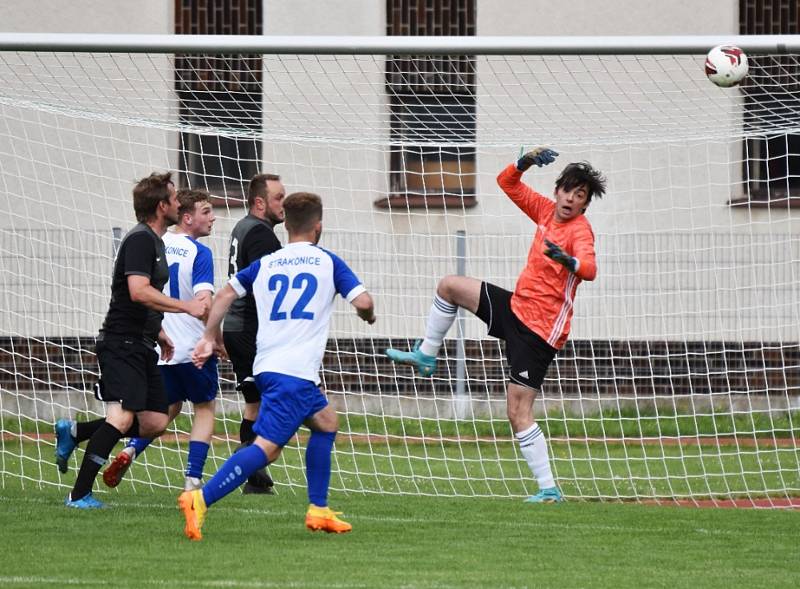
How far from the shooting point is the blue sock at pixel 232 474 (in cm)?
716

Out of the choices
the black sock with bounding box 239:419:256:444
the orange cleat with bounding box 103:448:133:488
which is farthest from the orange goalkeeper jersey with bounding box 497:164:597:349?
the orange cleat with bounding box 103:448:133:488

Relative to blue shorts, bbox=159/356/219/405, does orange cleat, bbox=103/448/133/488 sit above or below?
below

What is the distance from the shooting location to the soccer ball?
8.60 meters

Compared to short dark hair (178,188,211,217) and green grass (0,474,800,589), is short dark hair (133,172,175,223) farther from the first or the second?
green grass (0,474,800,589)

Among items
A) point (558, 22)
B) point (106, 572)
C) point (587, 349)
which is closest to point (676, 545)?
point (106, 572)

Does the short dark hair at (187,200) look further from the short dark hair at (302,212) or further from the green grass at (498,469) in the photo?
the green grass at (498,469)

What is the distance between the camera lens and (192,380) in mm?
9195

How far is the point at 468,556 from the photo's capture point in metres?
7.09

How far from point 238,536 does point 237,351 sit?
223cm

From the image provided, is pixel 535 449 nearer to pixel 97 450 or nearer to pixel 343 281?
pixel 343 281

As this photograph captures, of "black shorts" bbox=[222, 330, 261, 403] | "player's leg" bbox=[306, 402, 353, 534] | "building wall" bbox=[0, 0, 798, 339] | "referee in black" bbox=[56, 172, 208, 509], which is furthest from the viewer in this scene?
"building wall" bbox=[0, 0, 798, 339]

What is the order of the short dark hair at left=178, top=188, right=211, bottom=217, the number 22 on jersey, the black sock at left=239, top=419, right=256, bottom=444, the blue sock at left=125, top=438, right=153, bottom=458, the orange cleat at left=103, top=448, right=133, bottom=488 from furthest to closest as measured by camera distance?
the black sock at left=239, top=419, right=256, bottom=444 < the short dark hair at left=178, top=188, right=211, bottom=217 < the blue sock at left=125, top=438, right=153, bottom=458 < the orange cleat at left=103, top=448, right=133, bottom=488 < the number 22 on jersey

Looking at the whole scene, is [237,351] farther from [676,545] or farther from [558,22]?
[558,22]

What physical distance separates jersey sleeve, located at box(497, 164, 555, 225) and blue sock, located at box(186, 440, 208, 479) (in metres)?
2.61
